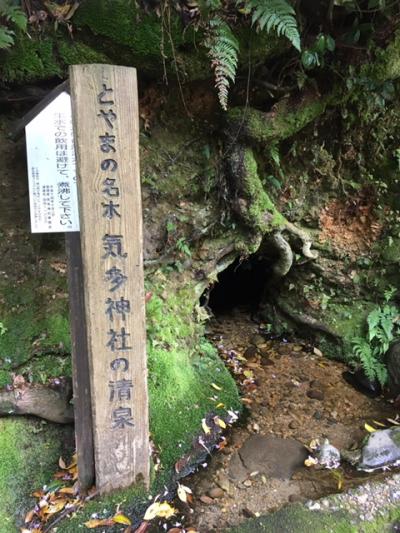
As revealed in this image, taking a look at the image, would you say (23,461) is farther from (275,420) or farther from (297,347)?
(297,347)

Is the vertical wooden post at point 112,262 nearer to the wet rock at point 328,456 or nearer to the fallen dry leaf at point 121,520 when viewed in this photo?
the fallen dry leaf at point 121,520

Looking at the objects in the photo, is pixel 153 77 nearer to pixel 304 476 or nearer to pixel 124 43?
pixel 124 43

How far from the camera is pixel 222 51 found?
345 centimetres

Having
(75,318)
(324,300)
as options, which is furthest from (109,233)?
(324,300)

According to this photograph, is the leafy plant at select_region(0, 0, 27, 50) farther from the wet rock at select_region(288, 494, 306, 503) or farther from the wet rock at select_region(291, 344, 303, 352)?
the wet rock at select_region(291, 344, 303, 352)

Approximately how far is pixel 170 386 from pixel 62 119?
271 cm

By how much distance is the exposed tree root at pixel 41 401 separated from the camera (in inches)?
142

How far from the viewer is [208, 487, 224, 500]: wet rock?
11.6ft

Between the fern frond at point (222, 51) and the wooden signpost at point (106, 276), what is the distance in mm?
962

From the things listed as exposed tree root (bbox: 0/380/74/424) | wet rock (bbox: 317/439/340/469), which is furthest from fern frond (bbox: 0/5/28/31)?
wet rock (bbox: 317/439/340/469)

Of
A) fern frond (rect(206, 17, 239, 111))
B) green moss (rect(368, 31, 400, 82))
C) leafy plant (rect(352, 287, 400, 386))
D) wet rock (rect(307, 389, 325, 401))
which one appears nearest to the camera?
fern frond (rect(206, 17, 239, 111))

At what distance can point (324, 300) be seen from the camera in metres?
5.97

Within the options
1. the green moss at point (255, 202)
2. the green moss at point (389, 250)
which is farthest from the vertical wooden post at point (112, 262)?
the green moss at point (389, 250)

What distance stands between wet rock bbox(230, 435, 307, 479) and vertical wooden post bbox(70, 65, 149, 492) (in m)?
1.09
